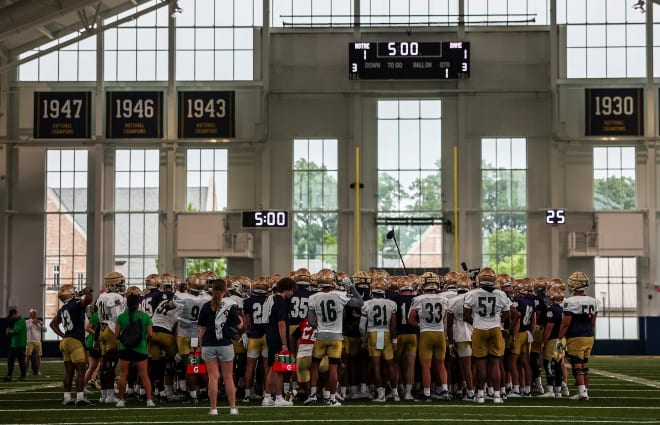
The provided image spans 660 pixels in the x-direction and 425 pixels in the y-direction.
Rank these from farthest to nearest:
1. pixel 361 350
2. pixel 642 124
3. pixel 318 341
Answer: pixel 642 124 < pixel 361 350 < pixel 318 341

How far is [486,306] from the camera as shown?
52.7 feet

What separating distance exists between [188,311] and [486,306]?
4.41m

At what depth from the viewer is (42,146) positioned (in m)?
37.1

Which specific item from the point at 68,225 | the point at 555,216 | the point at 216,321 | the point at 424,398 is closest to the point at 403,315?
the point at 424,398

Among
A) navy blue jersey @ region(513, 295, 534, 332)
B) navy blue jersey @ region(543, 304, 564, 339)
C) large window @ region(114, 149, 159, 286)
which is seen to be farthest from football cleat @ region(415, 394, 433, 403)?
large window @ region(114, 149, 159, 286)

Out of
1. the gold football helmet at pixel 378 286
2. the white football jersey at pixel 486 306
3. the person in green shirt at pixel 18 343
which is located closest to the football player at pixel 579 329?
the white football jersey at pixel 486 306

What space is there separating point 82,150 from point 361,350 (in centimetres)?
2224

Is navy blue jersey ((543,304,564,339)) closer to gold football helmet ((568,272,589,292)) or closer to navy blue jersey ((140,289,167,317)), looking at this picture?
gold football helmet ((568,272,589,292))

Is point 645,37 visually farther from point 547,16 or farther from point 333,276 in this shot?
point 333,276

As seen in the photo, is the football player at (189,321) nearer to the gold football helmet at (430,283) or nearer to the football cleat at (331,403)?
the football cleat at (331,403)

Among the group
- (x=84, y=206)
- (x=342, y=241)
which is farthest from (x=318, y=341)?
(x=84, y=206)

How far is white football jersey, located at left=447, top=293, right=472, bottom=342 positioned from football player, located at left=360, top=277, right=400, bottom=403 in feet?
3.02

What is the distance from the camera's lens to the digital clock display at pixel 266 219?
3512 cm

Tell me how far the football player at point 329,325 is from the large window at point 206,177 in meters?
21.2
